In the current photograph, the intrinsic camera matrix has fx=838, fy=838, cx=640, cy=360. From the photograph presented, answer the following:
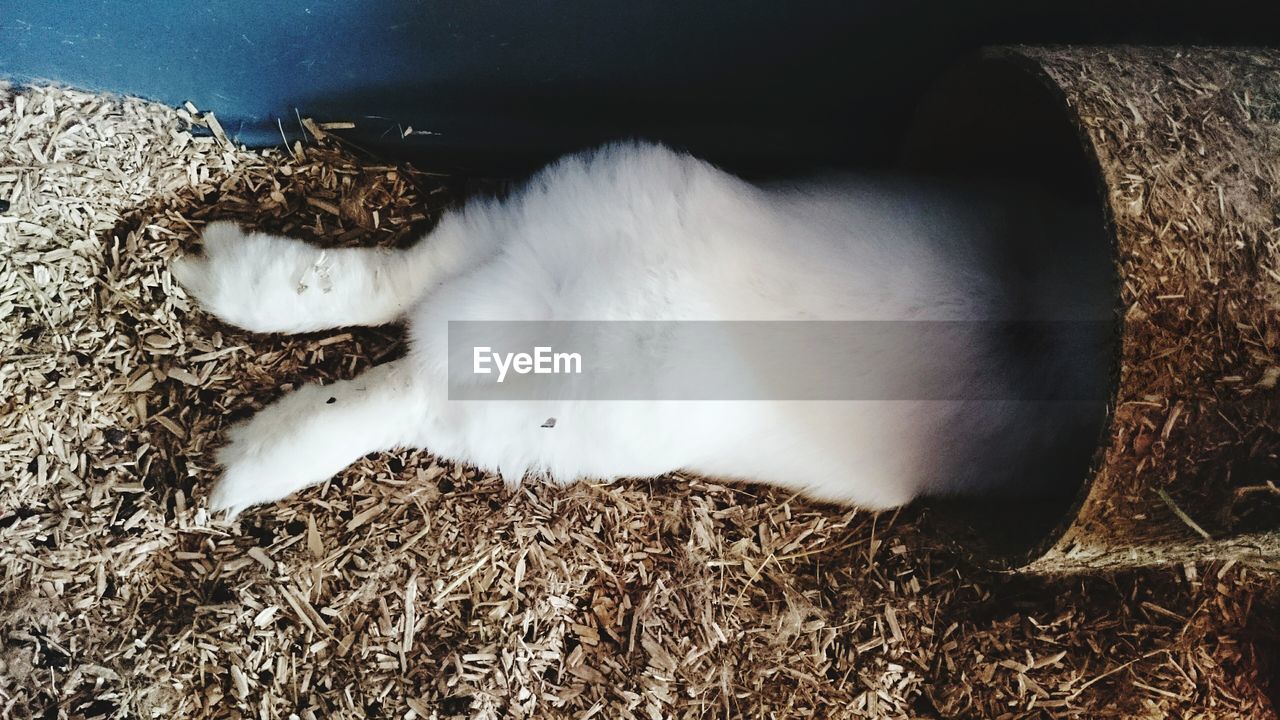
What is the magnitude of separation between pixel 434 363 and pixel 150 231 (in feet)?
2.85

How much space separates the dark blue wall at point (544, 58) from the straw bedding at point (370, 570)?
0.42ft

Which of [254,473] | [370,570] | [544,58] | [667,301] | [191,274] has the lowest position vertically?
[370,570]

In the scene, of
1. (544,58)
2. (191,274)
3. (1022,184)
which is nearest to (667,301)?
(544,58)

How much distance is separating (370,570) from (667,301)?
1.09m

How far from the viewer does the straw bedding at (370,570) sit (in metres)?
2.02

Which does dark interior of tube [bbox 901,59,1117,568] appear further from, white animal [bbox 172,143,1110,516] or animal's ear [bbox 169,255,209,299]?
animal's ear [bbox 169,255,209,299]

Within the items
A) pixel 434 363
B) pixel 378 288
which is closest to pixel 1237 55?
pixel 434 363

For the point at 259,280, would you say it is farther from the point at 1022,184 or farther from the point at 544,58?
the point at 1022,184

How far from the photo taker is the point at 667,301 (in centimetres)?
170

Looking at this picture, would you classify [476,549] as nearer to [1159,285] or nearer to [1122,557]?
[1122,557]

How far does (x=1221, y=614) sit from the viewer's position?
2309 mm

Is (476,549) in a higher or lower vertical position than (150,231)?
lower

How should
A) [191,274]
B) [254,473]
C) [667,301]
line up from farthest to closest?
[191,274]
[254,473]
[667,301]

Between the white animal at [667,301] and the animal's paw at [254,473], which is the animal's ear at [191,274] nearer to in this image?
the white animal at [667,301]
